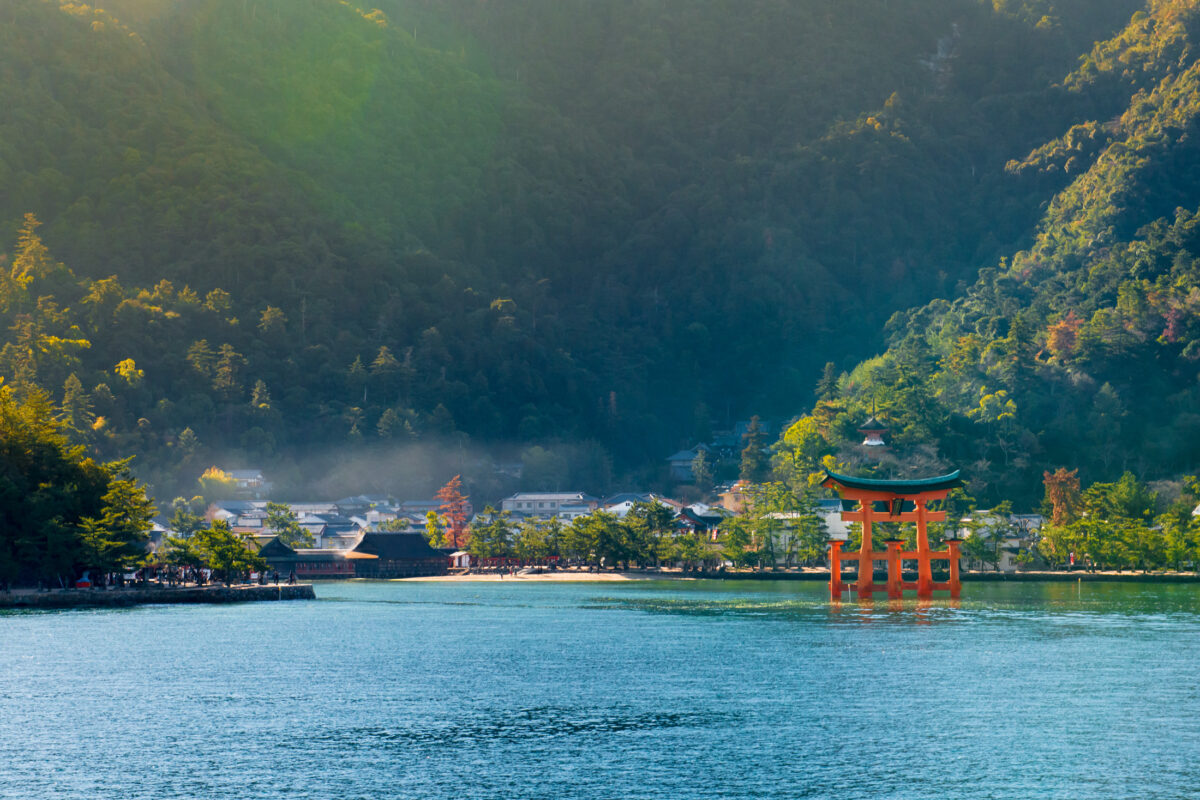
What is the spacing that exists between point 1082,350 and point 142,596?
8316cm

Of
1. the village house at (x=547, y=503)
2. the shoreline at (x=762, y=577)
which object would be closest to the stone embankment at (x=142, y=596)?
the shoreline at (x=762, y=577)

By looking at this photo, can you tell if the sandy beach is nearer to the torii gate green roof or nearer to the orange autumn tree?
the orange autumn tree

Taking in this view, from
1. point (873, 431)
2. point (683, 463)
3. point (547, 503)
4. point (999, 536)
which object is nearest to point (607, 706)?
point (999, 536)

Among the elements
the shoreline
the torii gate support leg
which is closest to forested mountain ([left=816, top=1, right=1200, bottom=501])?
the shoreline

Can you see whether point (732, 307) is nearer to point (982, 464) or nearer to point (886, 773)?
point (982, 464)

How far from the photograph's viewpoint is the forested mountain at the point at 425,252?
141 m

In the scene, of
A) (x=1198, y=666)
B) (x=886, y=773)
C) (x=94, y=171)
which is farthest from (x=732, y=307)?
(x=886, y=773)

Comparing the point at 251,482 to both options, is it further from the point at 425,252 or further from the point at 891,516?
the point at 891,516

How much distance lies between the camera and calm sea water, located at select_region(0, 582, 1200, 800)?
2630cm

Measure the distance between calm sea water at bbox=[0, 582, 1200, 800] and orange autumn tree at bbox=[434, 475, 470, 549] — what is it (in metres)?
65.8

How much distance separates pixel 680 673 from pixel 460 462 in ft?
372

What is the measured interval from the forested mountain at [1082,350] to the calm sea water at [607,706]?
2220 inches

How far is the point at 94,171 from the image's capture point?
15975 cm

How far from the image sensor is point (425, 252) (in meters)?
173
